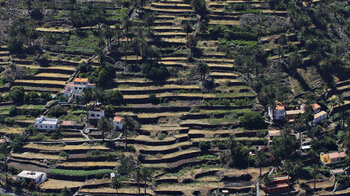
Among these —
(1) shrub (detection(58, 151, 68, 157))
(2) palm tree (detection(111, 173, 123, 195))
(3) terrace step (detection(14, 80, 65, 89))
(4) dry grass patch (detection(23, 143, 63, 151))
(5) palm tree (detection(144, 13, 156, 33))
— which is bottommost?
(2) palm tree (detection(111, 173, 123, 195))

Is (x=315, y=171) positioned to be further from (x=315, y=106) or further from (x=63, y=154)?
(x=63, y=154)

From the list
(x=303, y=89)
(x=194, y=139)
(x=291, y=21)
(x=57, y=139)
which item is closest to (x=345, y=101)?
(x=303, y=89)

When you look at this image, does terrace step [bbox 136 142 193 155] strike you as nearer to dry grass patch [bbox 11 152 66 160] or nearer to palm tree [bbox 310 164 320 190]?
dry grass patch [bbox 11 152 66 160]

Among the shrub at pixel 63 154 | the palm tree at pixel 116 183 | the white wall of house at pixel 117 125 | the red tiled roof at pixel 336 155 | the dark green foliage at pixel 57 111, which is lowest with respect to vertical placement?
the palm tree at pixel 116 183

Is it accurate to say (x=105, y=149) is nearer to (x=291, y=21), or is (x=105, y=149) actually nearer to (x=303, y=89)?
(x=303, y=89)

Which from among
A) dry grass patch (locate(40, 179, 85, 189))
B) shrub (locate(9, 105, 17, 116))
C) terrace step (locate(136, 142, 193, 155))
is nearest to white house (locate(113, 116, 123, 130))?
terrace step (locate(136, 142, 193, 155))

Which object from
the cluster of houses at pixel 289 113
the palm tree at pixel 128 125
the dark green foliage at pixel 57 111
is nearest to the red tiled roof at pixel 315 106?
the cluster of houses at pixel 289 113

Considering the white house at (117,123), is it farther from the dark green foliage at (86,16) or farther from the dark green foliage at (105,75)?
the dark green foliage at (86,16)
